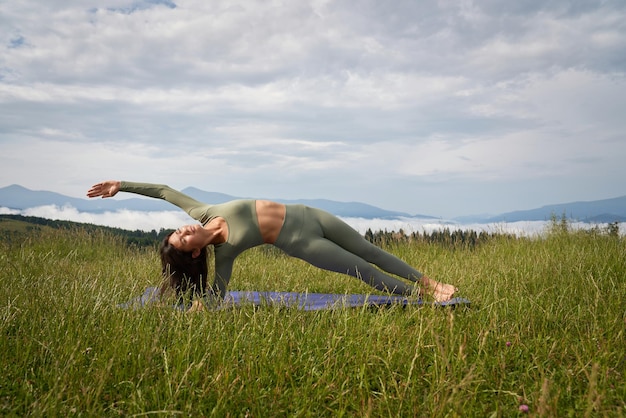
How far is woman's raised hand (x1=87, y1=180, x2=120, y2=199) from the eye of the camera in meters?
5.20

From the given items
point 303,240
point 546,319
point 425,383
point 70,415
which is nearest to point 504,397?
point 425,383

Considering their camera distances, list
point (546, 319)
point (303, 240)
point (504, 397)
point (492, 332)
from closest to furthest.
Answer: point (504, 397) < point (492, 332) < point (546, 319) < point (303, 240)

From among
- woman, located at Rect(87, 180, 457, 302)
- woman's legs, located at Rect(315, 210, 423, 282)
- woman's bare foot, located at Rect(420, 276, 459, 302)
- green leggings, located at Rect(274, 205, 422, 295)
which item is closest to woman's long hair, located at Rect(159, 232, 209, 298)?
woman, located at Rect(87, 180, 457, 302)

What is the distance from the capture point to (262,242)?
493cm

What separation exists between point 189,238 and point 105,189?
3.92ft

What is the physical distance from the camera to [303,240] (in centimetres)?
483

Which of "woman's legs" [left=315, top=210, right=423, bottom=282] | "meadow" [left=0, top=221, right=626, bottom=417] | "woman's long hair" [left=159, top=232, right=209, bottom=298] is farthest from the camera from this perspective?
"woman's legs" [left=315, top=210, right=423, bottom=282]

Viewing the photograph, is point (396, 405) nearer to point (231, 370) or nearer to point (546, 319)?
point (231, 370)

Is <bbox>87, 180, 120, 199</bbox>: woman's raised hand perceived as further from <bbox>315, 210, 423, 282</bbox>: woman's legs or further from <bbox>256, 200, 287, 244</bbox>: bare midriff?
<bbox>315, 210, 423, 282</bbox>: woman's legs

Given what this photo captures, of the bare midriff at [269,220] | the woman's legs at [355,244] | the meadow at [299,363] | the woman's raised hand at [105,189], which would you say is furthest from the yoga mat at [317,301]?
the woman's raised hand at [105,189]

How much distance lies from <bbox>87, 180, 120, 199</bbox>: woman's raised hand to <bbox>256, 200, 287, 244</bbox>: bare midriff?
1.44 meters

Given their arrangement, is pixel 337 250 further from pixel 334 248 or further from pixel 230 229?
pixel 230 229

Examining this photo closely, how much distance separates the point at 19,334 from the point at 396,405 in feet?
7.59

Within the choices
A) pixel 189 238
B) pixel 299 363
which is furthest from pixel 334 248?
pixel 299 363
